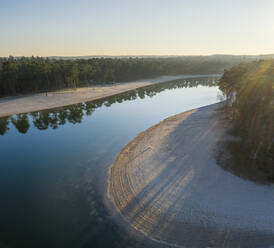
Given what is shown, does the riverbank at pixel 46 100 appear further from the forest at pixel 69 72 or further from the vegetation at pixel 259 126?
the vegetation at pixel 259 126

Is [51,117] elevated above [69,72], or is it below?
below

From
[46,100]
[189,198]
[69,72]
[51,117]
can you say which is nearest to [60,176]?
[189,198]

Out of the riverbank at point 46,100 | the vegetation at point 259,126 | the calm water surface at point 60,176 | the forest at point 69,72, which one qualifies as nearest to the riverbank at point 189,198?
the calm water surface at point 60,176

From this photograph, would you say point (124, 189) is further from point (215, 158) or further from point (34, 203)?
point (215, 158)

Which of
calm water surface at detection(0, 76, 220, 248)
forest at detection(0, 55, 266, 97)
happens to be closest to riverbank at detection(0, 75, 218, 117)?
calm water surface at detection(0, 76, 220, 248)

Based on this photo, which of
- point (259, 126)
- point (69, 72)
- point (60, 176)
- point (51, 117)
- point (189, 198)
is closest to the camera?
point (189, 198)

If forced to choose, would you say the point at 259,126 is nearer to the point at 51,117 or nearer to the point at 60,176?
the point at 60,176

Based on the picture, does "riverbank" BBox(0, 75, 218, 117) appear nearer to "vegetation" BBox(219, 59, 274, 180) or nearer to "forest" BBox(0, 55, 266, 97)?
"forest" BBox(0, 55, 266, 97)
